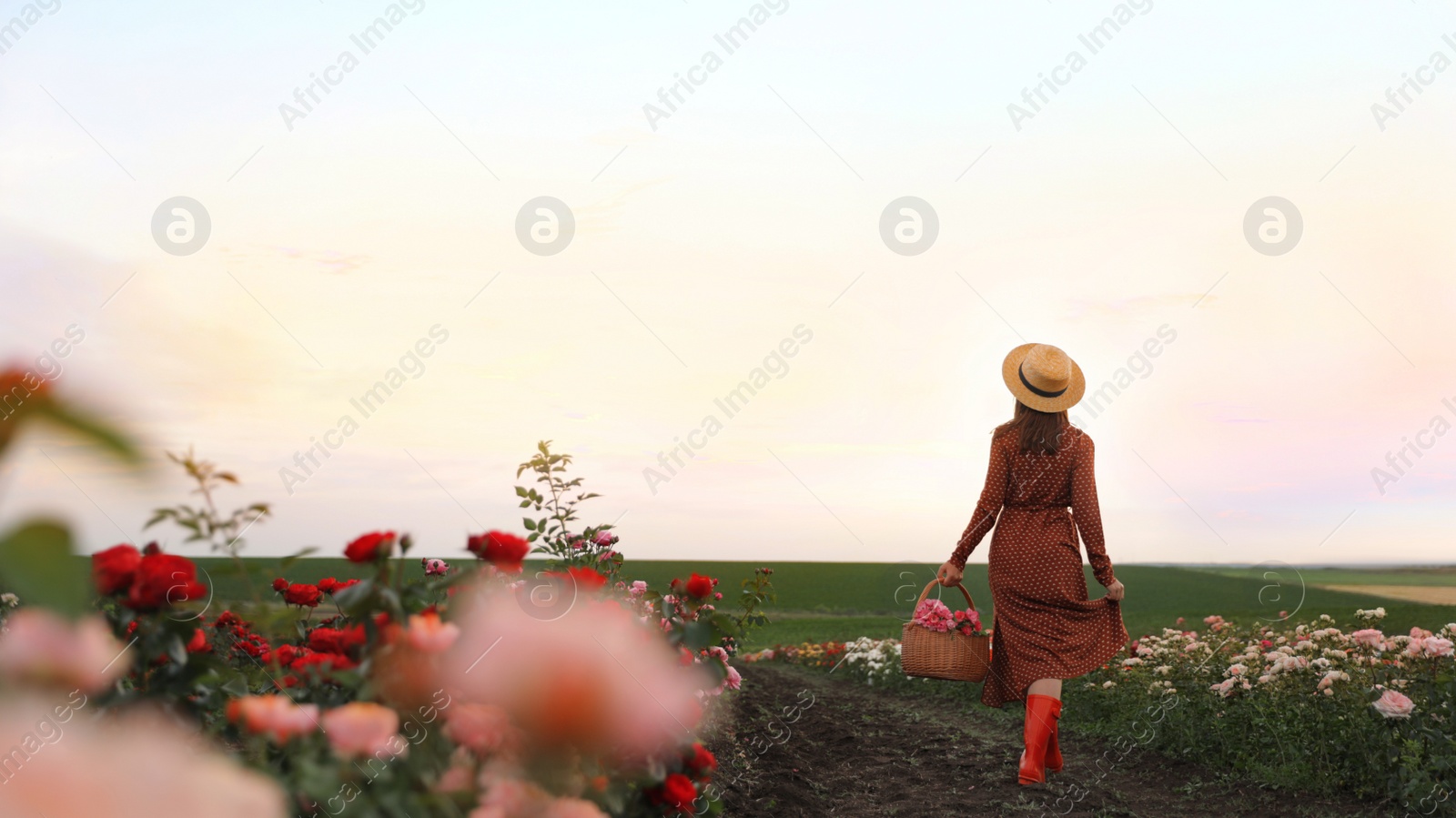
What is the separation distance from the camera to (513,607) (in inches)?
26.1

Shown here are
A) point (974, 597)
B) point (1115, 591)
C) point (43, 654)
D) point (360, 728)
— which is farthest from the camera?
point (974, 597)

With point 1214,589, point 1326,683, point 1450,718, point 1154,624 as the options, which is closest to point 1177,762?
point 1326,683

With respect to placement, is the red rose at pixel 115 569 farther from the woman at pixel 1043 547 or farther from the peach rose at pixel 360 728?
the woman at pixel 1043 547

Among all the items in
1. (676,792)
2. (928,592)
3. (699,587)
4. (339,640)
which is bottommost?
(928,592)

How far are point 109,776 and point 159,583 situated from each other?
1.44m

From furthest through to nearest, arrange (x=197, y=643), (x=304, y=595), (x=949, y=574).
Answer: (x=949, y=574) → (x=304, y=595) → (x=197, y=643)

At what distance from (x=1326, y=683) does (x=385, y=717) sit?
5.32m

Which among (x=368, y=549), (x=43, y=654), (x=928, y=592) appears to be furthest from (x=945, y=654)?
(x=43, y=654)

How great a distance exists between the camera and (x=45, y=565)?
0.35 m

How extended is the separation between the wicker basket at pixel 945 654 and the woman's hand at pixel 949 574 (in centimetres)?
29

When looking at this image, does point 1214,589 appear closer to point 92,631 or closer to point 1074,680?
point 1074,680

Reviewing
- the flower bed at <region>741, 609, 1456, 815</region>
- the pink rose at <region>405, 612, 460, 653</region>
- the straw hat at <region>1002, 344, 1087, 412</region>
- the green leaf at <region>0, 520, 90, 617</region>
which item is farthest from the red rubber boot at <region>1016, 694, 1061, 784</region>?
the green leaf at <region>0, 520, 90, 617</region>

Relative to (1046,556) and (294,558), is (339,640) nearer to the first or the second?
(294,558)

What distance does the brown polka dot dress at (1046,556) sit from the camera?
539 centimetres
